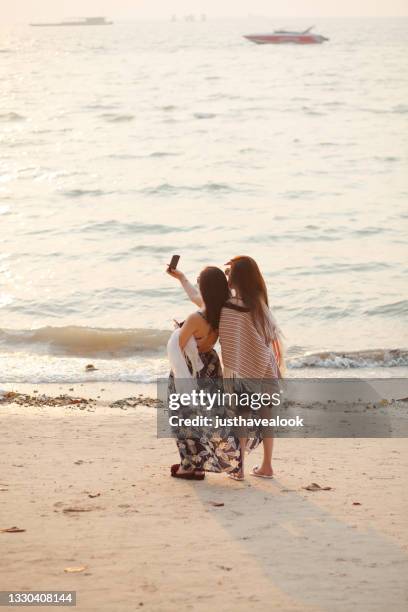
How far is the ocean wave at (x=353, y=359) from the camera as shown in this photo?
10095 millimetres

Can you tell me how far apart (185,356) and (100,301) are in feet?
26.4

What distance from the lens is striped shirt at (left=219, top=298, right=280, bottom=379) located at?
542cm

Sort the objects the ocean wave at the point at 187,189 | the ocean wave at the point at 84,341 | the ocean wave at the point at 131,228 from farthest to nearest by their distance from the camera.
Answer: the ocean wave at the point at 187,189
the ocean wave at the point at 131,228
the ocean wave at the point at 84,341

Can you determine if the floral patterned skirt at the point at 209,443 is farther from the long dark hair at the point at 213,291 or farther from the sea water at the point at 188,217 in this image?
the sea water at the point at 188,217

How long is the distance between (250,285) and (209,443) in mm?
998

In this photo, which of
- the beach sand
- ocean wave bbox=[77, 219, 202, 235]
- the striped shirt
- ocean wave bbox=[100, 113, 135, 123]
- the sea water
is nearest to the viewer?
the beach sand

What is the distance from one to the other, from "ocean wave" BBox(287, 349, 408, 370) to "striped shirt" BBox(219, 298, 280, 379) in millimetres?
4522

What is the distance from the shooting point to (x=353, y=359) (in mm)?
10305

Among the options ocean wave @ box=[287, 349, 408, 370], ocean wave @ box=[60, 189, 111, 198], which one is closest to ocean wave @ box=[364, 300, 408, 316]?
ocean wave @ box=[287, 349, 408, 370]

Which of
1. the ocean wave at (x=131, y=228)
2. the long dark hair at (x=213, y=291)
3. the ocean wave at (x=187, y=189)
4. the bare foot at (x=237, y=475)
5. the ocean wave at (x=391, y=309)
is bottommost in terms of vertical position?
the ocean wave at (x=391, y=309)

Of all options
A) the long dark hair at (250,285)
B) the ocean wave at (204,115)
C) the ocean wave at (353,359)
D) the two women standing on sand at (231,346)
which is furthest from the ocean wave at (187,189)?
the long dark hair at (250,285)

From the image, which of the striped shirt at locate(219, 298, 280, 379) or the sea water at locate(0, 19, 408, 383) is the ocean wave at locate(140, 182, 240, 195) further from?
the striped shirt at locate(219, 298, 280, 379)

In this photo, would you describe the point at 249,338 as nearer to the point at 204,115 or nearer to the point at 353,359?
the point at 353,359

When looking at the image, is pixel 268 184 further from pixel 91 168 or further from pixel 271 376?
pixel 271 376
